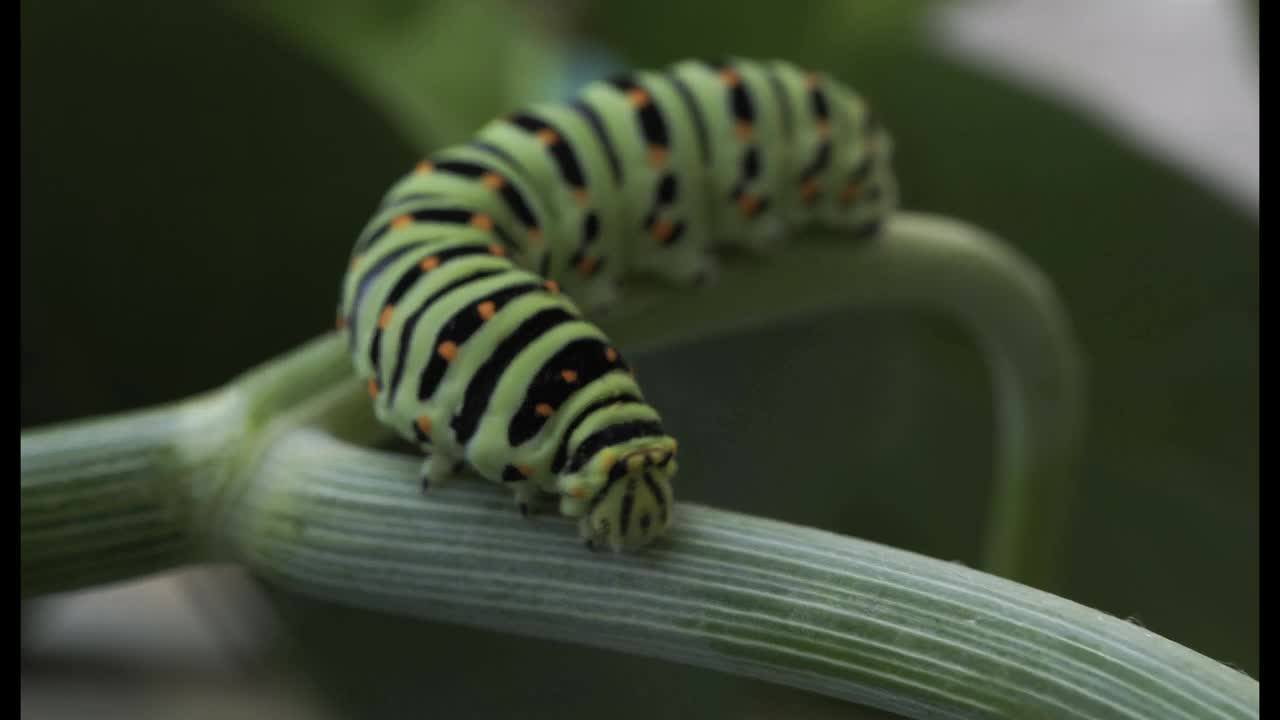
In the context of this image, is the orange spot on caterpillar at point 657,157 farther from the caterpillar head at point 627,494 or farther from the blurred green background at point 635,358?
the caterpillar head at point 627,494

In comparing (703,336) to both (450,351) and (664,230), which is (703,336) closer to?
(664,230)

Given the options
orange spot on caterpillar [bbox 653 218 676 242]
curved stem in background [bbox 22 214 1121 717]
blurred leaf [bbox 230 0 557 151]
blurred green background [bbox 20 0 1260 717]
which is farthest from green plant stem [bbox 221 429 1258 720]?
blurred leaf [bbox 230 0 557 151]

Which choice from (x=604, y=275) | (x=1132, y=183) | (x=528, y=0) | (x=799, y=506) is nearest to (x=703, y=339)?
(x=604, y=275)

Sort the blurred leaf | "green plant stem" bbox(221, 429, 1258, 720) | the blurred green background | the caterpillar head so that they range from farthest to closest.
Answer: the blurred leaf → the blurred green background → the caterpillar head → "green plant stem" bbox(221, 429, 1258, 720)

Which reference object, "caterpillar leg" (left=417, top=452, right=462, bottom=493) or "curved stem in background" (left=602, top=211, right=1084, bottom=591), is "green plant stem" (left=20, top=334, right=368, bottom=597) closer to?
"caterpillar leg" (left=417, top=452, right=462, bottom=493)

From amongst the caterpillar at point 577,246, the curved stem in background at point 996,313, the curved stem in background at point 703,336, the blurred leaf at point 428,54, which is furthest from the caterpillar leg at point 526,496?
the blurred leaf at point 428,54

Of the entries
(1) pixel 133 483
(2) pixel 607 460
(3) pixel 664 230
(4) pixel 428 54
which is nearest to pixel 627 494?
(2) pixel 607 460

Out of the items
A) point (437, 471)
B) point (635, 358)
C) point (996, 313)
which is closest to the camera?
point (437, 471)

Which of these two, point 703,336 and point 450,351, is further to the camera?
point 703,336

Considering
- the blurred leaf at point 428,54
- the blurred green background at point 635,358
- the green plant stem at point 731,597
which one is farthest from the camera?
the blurred leaf at point 428,54
